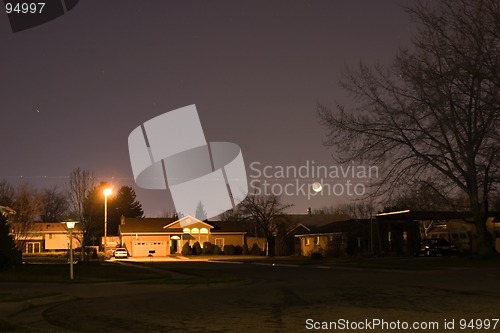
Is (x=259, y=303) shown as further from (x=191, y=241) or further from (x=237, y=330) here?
(x=191, y=241)

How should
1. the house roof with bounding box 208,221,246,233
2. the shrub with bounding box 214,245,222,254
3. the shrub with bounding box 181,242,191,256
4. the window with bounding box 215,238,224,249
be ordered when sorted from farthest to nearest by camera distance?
the house roof with bounding box 208,221,246,233, the window with bounding box 215,238,224,249, the shrub with bounding box 214,245,222,254, the shrub with bounding box 181,242,191,256

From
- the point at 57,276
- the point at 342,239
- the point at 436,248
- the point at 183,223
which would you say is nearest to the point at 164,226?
the point at 183,223

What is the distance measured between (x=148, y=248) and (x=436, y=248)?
40239 mm

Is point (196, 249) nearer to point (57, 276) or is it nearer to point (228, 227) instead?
point (228, 227)

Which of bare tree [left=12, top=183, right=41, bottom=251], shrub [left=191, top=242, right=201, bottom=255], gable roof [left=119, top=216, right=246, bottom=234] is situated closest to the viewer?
bare tree [left=12, top=183, right=41, bottom=251]

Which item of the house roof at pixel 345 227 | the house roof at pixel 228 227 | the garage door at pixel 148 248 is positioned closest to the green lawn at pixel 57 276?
the house roof at pixel 345 227

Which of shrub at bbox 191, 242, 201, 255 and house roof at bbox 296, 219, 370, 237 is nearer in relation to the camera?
house roof at bbox 296, 219, 370, 237

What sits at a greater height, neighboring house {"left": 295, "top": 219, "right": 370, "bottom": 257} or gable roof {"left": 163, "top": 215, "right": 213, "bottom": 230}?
gable roof {"left": 163, "top": 215, "right": 213, "bottom": 230}

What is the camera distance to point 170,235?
8669cm

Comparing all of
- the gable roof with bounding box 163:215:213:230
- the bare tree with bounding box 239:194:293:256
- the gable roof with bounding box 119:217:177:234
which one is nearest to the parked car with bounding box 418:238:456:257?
the bare tree with bounding box 239:194:293:256

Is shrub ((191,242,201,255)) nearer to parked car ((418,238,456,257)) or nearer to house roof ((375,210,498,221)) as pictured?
house roof ((375,210,498,221))

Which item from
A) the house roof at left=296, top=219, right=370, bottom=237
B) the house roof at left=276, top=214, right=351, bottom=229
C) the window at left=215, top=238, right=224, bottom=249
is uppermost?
the house roof at left=276, top=214, right=351, bottom=229

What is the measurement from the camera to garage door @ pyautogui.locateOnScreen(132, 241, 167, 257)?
276 feet

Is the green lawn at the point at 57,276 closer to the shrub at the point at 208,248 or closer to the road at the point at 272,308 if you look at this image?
the road at the point at 272,308
